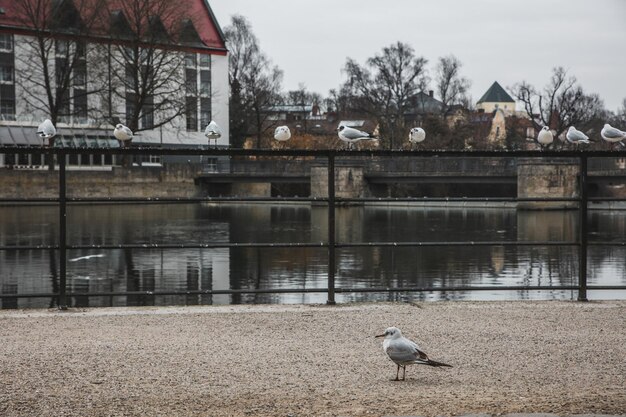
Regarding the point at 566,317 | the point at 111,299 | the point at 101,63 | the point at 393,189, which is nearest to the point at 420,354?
the point at 566,317

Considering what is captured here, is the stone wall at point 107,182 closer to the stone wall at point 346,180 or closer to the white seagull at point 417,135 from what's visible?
the stone wall at point 346,180

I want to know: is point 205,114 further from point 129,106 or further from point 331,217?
point 331,217

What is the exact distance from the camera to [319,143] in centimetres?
9012

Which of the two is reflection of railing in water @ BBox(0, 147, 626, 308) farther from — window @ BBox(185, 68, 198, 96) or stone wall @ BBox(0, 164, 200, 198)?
window @ BBox(185, 68, 198, 96)

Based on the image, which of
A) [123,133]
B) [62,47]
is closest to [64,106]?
[62,47]

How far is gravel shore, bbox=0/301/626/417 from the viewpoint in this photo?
5148 mm

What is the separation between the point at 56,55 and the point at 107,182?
41.3ft

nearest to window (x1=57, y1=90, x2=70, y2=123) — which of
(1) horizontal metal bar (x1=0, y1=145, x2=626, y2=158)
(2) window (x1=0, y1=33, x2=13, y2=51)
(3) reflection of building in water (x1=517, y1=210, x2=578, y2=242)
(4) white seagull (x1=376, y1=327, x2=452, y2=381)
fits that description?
(2) window (x1=0, y1=33, x2=13, y2=51)

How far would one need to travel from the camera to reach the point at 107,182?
224ft

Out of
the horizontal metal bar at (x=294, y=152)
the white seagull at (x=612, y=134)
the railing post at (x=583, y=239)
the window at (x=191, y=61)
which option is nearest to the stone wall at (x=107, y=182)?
the window at (x=191, y=61)

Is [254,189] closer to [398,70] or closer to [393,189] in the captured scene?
[393,189]

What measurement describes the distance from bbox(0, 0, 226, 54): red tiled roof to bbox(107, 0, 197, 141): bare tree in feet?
3.33

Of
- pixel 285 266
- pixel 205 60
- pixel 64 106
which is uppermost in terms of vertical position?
pixel 205 60

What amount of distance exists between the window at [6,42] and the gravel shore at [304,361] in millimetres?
70235
